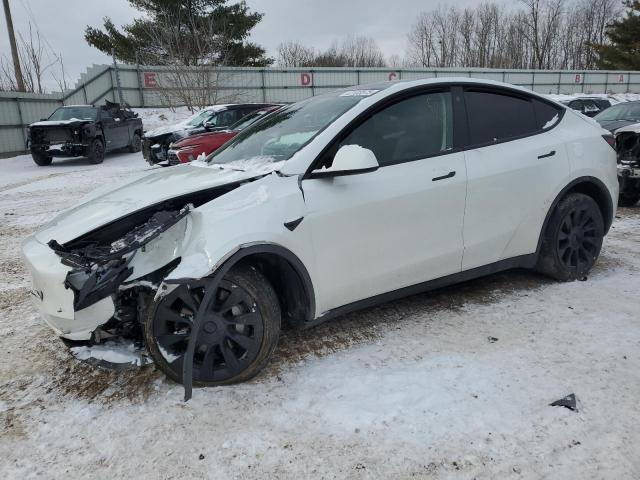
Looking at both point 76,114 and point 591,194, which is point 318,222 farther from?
point 76,114

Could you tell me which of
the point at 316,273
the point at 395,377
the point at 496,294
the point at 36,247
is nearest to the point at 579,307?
the point at 496,294

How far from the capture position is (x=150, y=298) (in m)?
2.47

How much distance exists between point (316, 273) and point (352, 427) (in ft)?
2.84

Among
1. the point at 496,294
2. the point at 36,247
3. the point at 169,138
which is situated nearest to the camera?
the point at 36,247

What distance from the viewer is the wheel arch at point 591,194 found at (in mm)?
3777

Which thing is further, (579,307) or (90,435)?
(579,307)

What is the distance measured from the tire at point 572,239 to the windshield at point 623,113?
22.2 feet

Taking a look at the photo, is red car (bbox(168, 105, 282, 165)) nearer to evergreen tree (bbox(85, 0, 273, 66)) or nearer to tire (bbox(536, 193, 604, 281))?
tire (bbox(536, 193, 604, 281))

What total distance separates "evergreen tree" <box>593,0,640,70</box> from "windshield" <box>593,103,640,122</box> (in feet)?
138

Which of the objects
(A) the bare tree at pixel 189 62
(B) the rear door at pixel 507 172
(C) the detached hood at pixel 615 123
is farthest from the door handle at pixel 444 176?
(A) the bare tree at pixel 189 62

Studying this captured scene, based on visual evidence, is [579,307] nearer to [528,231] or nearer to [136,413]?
[528,231]

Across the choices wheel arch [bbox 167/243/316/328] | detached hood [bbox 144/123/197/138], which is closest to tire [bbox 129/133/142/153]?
detached hood [bbox 144/123/197/138]

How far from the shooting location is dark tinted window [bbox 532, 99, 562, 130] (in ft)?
12.6

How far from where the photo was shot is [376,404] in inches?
97.1
